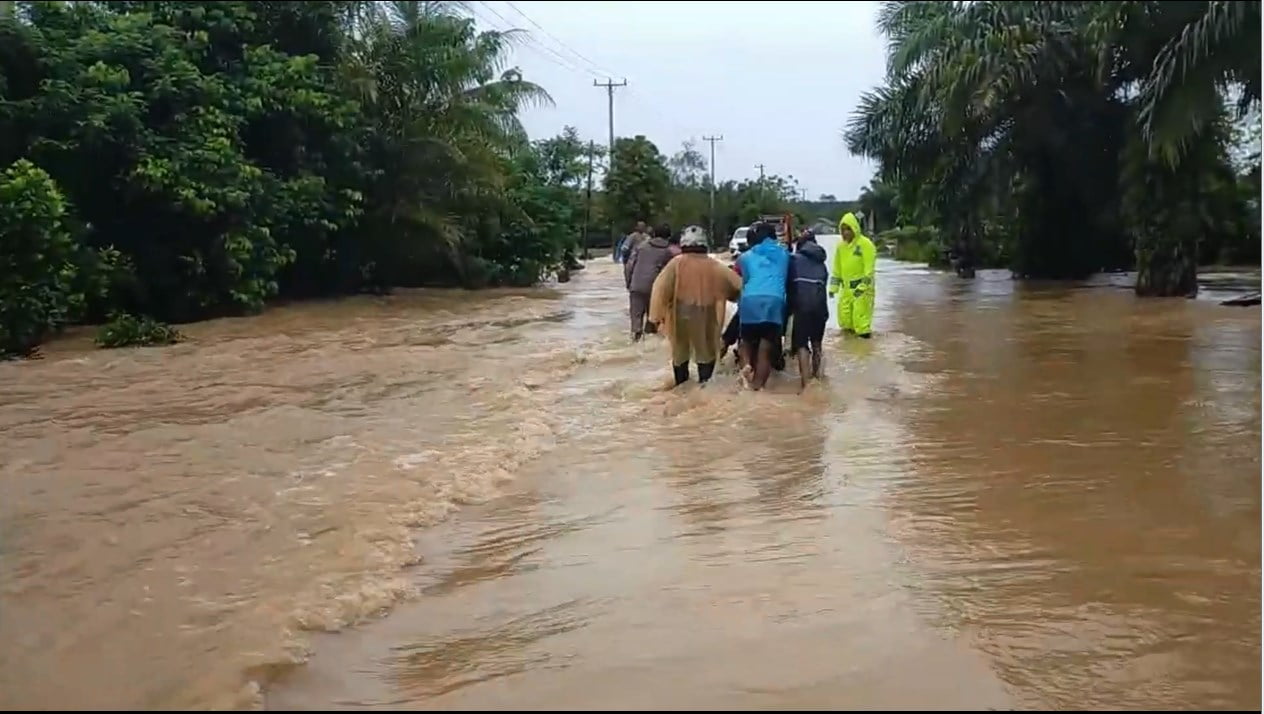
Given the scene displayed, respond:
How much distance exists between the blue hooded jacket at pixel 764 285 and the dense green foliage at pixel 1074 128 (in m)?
6.44

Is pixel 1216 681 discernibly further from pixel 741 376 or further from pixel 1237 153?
pixel 1237 153

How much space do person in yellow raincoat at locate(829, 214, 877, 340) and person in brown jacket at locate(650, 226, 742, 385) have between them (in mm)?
3943

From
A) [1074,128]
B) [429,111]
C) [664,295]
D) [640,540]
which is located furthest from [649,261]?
[1074,128]

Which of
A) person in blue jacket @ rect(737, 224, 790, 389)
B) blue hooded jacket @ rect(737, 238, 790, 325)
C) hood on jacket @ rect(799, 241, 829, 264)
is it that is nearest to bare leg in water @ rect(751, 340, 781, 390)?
person in blue jacket @ rect(737, 224, 790, 389)

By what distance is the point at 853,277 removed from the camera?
1539cm

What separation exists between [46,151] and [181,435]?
35.1ft

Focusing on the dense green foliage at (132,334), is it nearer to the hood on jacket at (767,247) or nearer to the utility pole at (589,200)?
the hood on jacket at (767,247)

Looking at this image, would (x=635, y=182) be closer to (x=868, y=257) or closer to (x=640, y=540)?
(x=868, y=257)

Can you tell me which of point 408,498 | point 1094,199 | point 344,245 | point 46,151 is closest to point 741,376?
point 408,498

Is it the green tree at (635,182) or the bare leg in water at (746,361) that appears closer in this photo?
the bare leg in water at (746,361)

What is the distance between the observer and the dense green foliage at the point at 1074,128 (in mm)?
16109

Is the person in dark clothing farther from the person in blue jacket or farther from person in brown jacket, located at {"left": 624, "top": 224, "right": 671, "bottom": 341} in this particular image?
person in brown jacket, located at {"left": 624, "top": 224, "right": 671, "bottom": 341}

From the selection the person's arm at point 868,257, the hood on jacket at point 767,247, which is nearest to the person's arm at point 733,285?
the hood on jacket at point 767,247

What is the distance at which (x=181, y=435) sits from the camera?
33.7 ft
